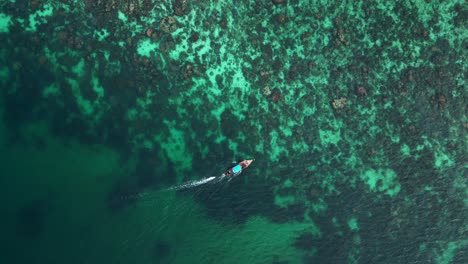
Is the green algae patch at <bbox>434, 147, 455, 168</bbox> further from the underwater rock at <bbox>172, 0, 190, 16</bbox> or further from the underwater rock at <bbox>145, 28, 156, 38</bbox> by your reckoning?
the underwater rock at <bbox>145, 28, 156, 38</bbox>

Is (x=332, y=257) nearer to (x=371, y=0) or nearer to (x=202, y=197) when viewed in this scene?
(x=202, y=197)

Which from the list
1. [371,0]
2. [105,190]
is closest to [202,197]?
[105,190]

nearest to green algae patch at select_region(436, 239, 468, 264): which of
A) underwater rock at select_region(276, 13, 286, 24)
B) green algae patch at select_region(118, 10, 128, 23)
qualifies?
underwater rock at select_region(276, 13, 286, 24)

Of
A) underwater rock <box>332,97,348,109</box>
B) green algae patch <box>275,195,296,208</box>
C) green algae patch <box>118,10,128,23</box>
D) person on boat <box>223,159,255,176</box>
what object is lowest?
green algae patch <box>275,195,296,208</box>

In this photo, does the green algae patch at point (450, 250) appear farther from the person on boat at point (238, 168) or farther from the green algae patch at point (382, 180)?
the person on boat at point (238, 168)

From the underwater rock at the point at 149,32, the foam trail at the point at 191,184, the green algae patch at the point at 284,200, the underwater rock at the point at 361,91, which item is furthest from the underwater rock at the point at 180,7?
the green algae patch at the point at 284,200

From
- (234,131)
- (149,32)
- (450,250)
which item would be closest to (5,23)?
(149,32)

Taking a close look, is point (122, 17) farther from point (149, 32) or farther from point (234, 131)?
point (234, 131)
